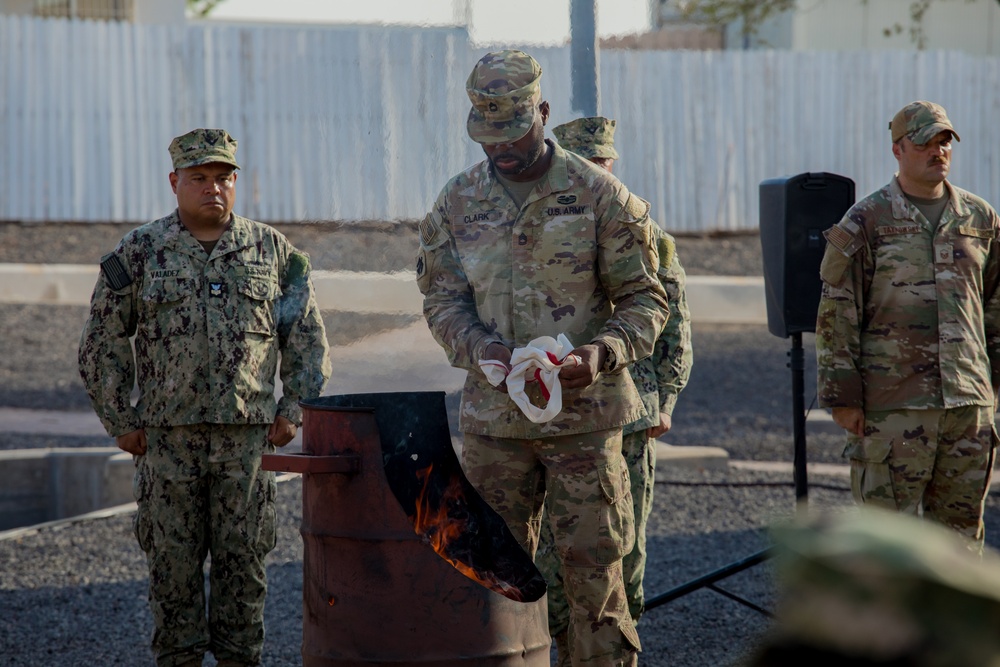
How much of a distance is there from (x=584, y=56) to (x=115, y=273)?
2672 mm

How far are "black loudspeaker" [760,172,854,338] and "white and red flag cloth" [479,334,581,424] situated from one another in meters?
2.41

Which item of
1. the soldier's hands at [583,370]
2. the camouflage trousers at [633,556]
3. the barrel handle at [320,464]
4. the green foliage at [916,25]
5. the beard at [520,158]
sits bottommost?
the camouflage trousers at [633,556]

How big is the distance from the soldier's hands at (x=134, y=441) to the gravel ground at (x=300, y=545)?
102cm

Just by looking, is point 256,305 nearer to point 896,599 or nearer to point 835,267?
point 835,267

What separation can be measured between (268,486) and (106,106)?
11899 millimetres

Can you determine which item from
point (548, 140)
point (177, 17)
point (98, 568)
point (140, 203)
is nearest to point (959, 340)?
point (548, 140)

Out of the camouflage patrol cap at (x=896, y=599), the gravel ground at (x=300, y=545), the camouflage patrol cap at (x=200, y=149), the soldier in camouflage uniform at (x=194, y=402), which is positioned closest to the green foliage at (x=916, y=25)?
the gravel ground at (x=300, y=545)

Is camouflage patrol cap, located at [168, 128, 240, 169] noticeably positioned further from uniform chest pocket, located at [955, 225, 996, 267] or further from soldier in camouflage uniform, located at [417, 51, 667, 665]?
uniform chest pocket, located at [955, 225, 996, 267]

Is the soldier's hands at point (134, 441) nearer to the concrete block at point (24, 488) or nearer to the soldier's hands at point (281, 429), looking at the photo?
the soldier's hands at point (281, 429)

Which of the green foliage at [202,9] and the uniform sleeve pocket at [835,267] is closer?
the uniform sleeve pocket at [835,267]

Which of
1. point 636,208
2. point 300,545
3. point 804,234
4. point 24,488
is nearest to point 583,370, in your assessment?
point 636,208

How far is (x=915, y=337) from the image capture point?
15.3ft

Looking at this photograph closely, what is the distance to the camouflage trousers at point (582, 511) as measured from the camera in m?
3.73

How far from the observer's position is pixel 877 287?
4.72 m
